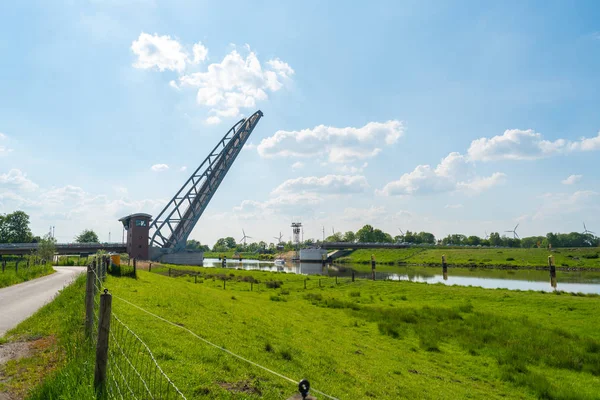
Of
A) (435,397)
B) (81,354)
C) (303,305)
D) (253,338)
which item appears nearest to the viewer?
(81,354)

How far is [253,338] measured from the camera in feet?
34.6

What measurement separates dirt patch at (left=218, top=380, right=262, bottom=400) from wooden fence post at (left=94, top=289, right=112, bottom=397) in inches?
87.8

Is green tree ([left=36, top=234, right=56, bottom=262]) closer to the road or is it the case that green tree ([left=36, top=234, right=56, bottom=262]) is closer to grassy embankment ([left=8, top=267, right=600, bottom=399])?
the road

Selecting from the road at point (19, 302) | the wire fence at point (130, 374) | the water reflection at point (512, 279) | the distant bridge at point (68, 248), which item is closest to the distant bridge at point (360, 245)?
the water reflection at point (512, 279)

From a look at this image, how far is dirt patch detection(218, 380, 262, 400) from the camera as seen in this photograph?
6.56 meters

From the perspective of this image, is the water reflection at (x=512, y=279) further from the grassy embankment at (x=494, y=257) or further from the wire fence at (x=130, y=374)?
the wire fence at (x=130, y=374)

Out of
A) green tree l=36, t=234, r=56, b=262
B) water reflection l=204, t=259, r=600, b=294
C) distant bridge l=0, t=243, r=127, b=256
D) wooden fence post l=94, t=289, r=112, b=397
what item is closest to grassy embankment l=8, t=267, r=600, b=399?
wooden fence post l=94, t=289, r=112, b=397

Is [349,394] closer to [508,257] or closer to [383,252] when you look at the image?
[508,257]

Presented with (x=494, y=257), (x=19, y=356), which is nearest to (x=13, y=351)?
(x=19, y=356)

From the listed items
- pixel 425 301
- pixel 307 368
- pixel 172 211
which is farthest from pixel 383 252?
pixel 307 368

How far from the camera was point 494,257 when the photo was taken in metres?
88.5

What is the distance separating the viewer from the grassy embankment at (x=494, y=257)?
2936 inches

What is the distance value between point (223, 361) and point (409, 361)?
713 centimetres

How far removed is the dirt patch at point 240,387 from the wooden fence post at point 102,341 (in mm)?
2230
